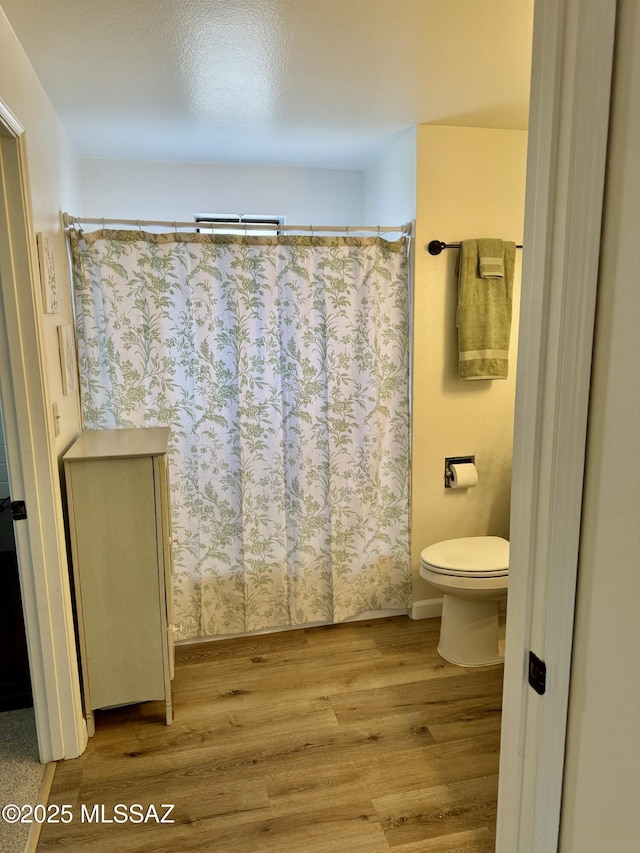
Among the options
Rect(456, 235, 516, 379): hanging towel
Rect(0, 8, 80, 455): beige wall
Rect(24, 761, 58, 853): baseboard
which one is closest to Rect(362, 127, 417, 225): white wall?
Rect(456, 235, 516, 379): hanging towel

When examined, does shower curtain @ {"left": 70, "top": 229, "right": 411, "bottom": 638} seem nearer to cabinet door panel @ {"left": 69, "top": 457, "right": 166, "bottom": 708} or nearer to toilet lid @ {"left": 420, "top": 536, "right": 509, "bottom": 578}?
toilet lid @ {"left": 420, "top": 536, "right": 509, "bottom": 578}

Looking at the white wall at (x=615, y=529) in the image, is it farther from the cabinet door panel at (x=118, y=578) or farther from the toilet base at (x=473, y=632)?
the toilet base at (x=473, y=632)

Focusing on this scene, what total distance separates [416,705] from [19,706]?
163cm

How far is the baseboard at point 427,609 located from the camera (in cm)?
308

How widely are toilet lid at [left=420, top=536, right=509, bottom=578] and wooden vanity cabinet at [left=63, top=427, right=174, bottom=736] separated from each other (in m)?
1.18

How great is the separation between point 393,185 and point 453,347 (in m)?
0.90

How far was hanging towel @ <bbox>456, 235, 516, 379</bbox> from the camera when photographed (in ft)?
9.14

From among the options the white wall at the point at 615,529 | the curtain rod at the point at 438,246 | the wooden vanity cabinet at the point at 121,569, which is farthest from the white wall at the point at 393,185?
the white wall at the point at 615,529

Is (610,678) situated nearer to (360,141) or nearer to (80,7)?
(80,7)

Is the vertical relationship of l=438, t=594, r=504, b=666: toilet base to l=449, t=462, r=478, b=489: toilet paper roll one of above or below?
below

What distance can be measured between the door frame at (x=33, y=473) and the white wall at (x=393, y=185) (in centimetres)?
172

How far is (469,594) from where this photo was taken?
2.51 meters

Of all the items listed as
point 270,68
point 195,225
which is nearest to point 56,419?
point 195,225

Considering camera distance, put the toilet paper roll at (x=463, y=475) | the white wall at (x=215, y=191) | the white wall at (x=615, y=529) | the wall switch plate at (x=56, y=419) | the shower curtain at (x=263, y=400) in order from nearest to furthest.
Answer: the white wall at (x=615, y=529) < the wall switch plate at (x=56, y=419) < the shower curtain at (x=263, y=400) < the toilet paper roll at (x=463, y=475) < the white wall at (x=215, y=191)
